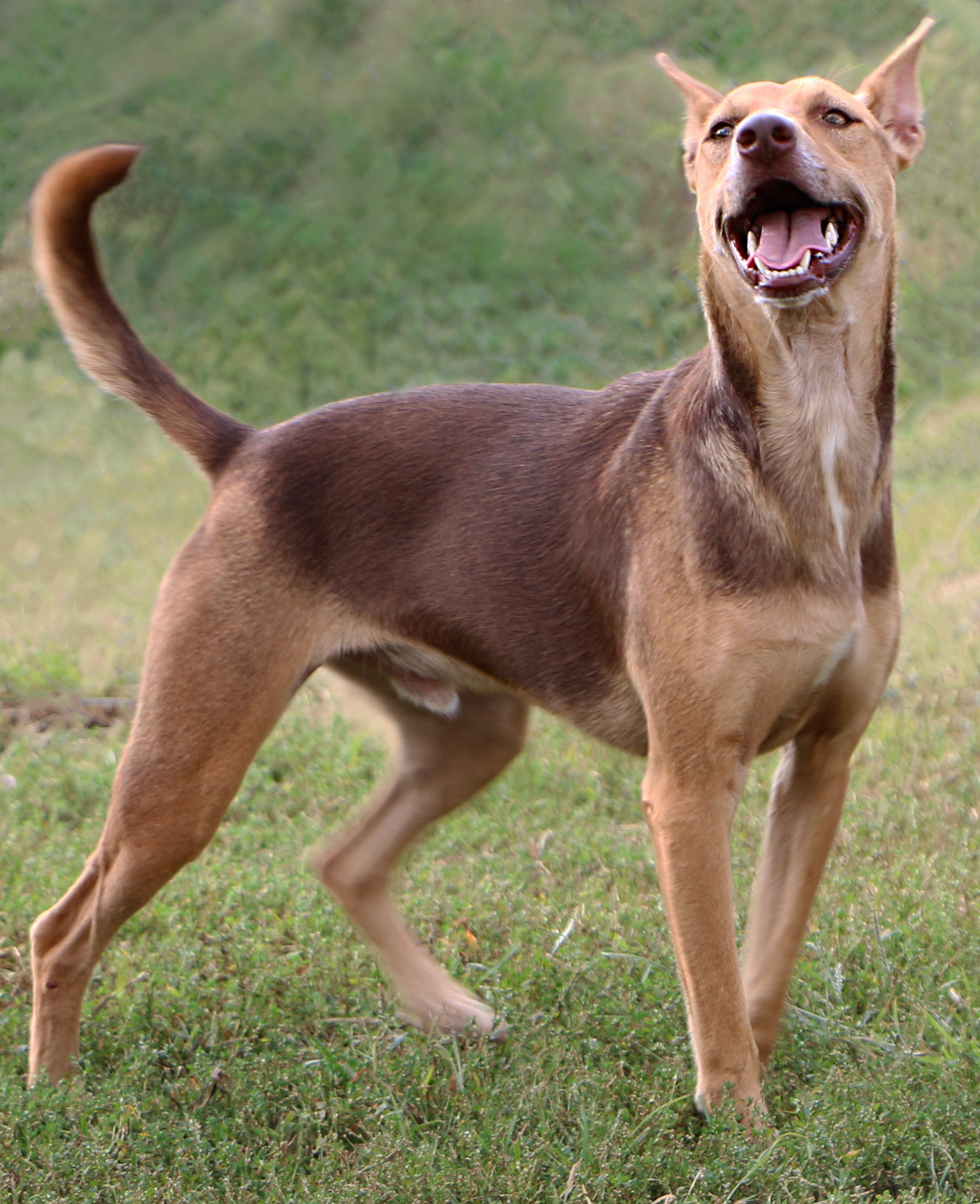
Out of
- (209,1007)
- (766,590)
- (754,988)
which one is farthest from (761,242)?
(209,1007)

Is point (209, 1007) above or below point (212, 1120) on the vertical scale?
below

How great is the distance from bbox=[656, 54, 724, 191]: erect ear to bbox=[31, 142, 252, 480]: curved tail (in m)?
1.43

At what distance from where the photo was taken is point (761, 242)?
3117 millimetres

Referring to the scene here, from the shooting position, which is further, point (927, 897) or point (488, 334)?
point (488, 334)

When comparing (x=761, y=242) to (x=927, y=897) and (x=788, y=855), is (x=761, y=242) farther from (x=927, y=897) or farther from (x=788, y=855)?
(x=927, y=897)

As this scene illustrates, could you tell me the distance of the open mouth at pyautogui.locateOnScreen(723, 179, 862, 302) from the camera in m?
3.03

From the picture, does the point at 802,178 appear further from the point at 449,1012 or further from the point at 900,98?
the point at 449,1012

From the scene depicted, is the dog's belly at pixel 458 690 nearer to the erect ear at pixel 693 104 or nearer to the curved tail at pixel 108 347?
the curved tail at pixel 108 347

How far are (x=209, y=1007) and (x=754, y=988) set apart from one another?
1588 mm

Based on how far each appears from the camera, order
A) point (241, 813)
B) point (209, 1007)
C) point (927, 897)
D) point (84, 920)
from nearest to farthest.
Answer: point (84, 920), point (209, 1007), point (927, 897), point (241, 813)

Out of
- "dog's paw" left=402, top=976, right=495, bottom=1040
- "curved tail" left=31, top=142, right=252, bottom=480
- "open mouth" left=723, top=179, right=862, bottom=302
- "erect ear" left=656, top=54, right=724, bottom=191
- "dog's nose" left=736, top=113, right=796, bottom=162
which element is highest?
"dog's nose" left=736, top=113, right=796, bottom=162

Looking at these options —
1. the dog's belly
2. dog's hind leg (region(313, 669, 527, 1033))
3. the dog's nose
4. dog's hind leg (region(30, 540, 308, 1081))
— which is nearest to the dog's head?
the dog's nose

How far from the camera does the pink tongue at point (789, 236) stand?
3.07m

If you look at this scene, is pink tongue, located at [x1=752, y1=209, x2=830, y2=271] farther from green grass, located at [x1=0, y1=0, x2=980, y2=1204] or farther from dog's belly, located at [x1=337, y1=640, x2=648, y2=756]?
green grass, located at [x1=0, y1=0, x2=980, y2=1204]
